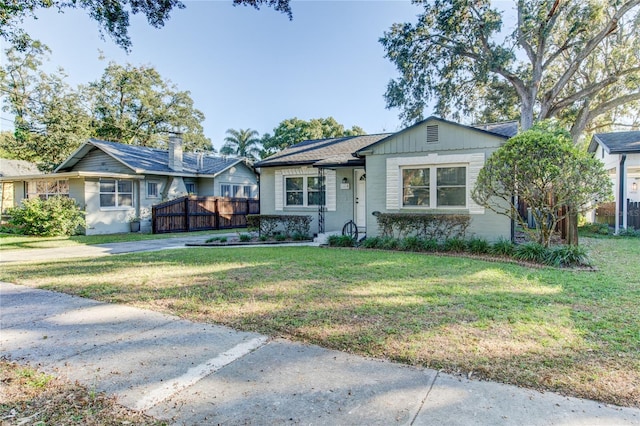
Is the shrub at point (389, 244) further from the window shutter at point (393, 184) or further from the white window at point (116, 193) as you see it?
the white window at point (116, 193)

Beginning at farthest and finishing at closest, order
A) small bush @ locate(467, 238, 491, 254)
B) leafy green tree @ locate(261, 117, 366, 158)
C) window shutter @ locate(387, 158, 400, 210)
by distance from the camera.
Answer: leafy green tree @ locate(261, 117, 366, 158) → window shutter @ locate(387, 158, 400, 210) → small bush @ locate(467, 238, 491, 254)

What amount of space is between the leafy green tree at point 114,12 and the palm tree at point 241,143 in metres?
33.8

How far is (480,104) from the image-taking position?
23.9m

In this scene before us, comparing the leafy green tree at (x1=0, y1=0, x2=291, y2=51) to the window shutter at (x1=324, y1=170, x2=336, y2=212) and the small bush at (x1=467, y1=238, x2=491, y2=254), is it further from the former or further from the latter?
the window shutter at (x1=324, y1=170, x2=336, y2=212)

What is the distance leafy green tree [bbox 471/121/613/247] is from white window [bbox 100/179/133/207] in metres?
15.9

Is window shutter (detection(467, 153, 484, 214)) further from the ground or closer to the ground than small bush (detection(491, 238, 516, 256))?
further from the ground

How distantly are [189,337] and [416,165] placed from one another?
850 cm

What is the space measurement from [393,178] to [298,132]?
29412mm

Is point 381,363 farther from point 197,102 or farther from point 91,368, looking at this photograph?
point 197,102

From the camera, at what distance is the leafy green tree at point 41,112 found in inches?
971

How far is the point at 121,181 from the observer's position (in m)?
17.3

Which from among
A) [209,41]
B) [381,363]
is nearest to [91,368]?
[381,363]

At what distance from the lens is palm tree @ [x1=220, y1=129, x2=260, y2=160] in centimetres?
3903

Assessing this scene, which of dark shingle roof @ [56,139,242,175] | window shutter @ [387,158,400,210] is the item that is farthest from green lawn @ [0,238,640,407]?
dark shingle roof @ [56,139,242,175]
